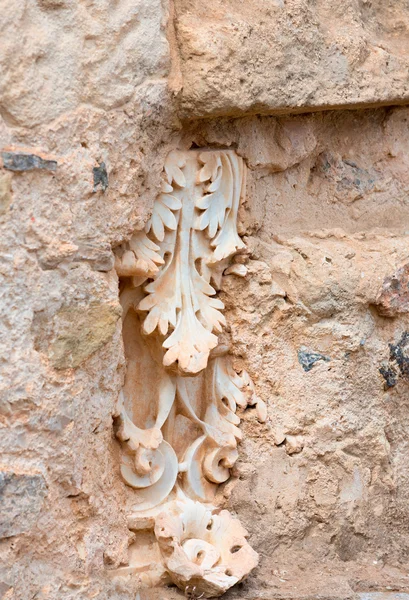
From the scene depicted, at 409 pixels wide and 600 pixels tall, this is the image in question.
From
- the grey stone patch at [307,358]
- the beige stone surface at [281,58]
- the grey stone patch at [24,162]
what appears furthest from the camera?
the grey stone patch at [307,358]

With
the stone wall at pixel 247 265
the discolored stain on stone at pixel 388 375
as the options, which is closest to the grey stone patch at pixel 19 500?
the stone wall at pixel 247 265

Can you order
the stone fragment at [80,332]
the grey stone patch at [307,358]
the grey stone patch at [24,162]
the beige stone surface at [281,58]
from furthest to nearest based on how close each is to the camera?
the grey stone patch at [307,358] < the beige stone surface at [281,58] < the stone fragment at [80,332] < the grey stone patch at [24,162]

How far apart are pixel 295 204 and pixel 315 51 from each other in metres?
0.39

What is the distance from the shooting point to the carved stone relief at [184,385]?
7.63 ft

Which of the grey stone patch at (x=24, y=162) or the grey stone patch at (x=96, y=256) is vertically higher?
the grey stone patch at (x=24, y=162)

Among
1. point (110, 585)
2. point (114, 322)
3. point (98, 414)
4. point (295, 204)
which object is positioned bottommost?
point (110, 585)

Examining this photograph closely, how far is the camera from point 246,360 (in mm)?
2551

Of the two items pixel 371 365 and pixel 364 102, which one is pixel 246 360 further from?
pixel 364 102

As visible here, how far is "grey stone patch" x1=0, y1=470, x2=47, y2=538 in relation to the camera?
202 centimetres

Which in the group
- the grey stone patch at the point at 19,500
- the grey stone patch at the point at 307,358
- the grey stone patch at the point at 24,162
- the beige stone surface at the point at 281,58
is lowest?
the grey stone patch at the point at 19,500

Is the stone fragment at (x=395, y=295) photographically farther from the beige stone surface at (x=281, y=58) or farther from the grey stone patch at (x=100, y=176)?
the grey stone patch at (x=100, y=176)

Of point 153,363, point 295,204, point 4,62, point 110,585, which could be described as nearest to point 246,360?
point 153,363

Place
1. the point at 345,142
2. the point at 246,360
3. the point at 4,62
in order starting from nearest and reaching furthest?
the point at 4,62 → the point at 246,360 → the point at 345,142

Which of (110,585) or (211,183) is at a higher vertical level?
(211,183)
